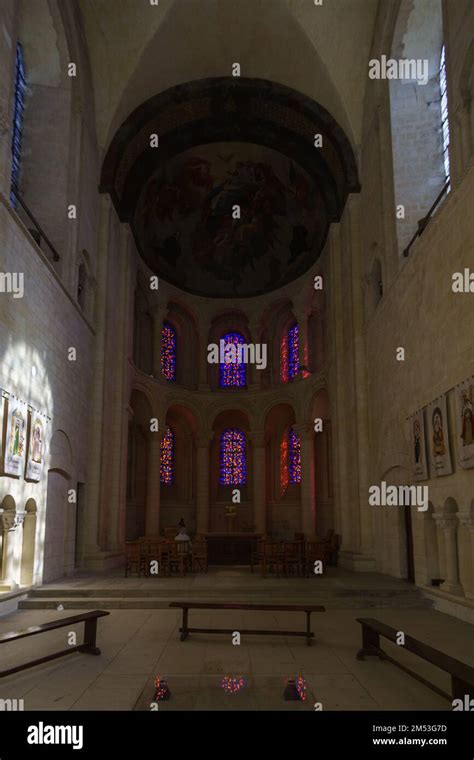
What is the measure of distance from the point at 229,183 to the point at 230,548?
15508 millimetres

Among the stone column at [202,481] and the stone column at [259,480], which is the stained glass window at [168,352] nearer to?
the stone column at [202,481]

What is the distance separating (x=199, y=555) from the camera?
1652 cm

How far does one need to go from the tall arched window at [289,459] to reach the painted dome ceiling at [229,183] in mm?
6814

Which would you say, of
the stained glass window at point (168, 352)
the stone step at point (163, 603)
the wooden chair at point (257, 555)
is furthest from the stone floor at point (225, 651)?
the stained glass window at point (168, 352)

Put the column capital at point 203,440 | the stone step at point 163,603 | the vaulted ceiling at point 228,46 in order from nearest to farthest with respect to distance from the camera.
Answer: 1. the stone step at point 163,603
2. the vaulted ceiling at point 228,46
3. the column capital at point 203,440

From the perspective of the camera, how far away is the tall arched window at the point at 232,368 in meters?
29.1

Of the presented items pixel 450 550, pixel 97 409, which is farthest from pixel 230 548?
pixel 450 550

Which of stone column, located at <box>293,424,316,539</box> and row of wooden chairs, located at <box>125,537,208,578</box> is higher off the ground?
stone column, located at <box>293,424,316,539</box>

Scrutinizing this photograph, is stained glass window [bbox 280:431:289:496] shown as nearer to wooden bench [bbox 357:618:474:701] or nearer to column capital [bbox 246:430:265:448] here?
column capital [bbox 246:430:265:448]

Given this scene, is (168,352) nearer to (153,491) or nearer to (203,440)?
(203,440)

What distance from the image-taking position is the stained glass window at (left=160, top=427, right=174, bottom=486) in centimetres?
2775

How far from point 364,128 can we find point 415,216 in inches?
202

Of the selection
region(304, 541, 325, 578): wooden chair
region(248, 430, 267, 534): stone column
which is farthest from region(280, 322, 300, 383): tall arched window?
region(304, 541, 325, 578): wooden chair

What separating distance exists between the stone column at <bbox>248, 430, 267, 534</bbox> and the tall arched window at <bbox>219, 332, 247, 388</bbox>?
9.41 feet
